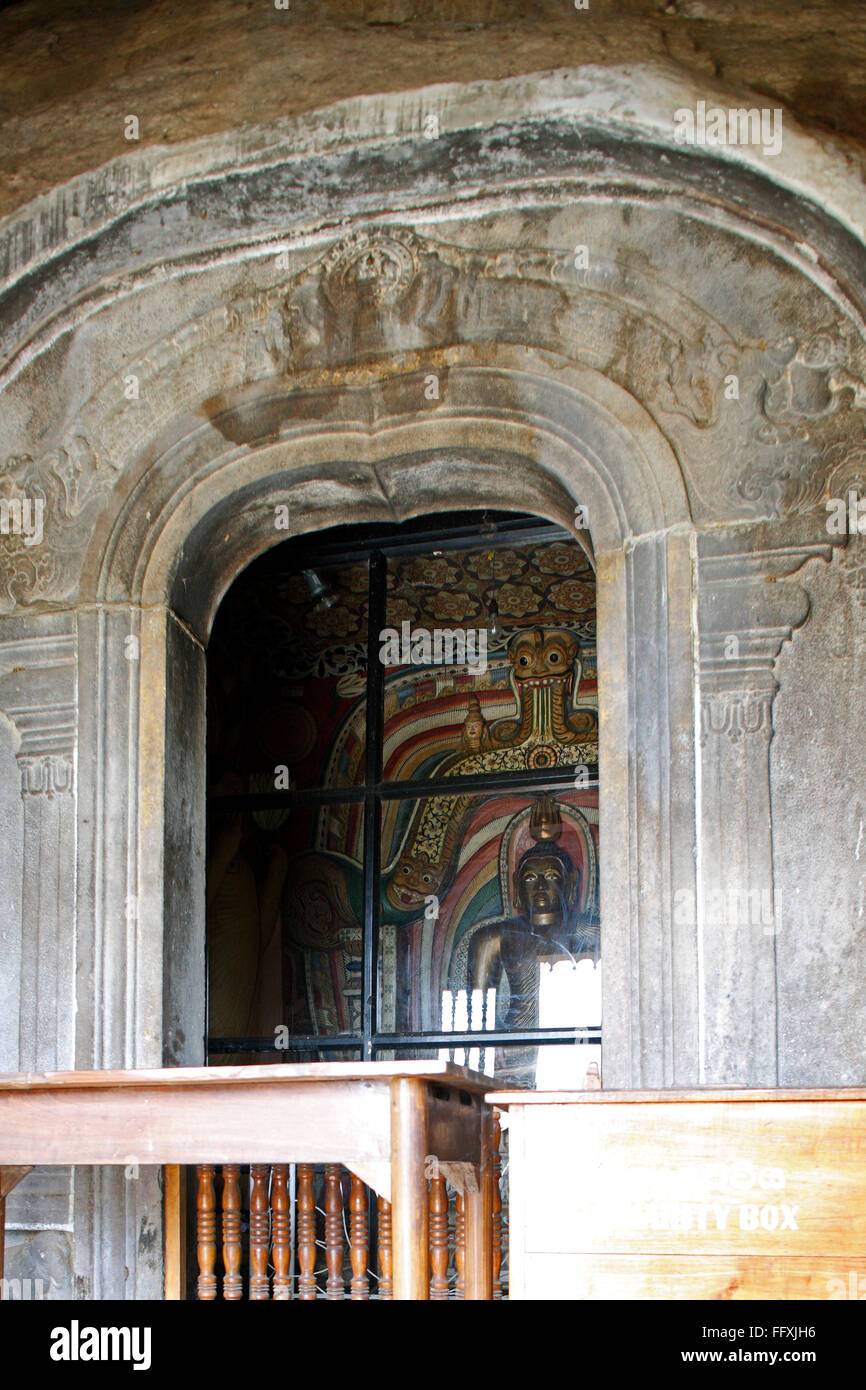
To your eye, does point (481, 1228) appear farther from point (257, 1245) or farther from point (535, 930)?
point (535, 930)

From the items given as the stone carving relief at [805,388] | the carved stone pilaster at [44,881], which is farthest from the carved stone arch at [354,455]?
the stone carving relief at [805,388]

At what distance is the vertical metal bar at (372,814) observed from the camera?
4.62 m

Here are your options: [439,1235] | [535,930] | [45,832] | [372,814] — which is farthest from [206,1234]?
[535,930]

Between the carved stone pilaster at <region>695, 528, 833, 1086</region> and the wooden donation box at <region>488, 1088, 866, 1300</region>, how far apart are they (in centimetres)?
96

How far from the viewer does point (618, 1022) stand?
352 cm

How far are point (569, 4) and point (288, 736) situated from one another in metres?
2.72

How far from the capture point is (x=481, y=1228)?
3.56 m

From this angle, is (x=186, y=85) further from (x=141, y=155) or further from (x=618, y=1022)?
(x=618, y=1022)

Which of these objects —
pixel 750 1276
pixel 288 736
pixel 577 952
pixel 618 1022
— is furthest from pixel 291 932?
pixel 750 1276

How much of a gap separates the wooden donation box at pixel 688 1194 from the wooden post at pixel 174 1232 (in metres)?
1.71

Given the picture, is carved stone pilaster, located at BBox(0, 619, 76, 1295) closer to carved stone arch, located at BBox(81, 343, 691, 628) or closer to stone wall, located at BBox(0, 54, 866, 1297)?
stone wall, located at BBox(0, 54, 866, 1297)

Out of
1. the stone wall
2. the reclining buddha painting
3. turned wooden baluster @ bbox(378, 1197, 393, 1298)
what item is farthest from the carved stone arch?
turned wooden baluster @ bbox(378, 1197, 393, 1298)

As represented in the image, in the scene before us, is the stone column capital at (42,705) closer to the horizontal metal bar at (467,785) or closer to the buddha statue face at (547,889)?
the horizontal metal bar at (467,785)
